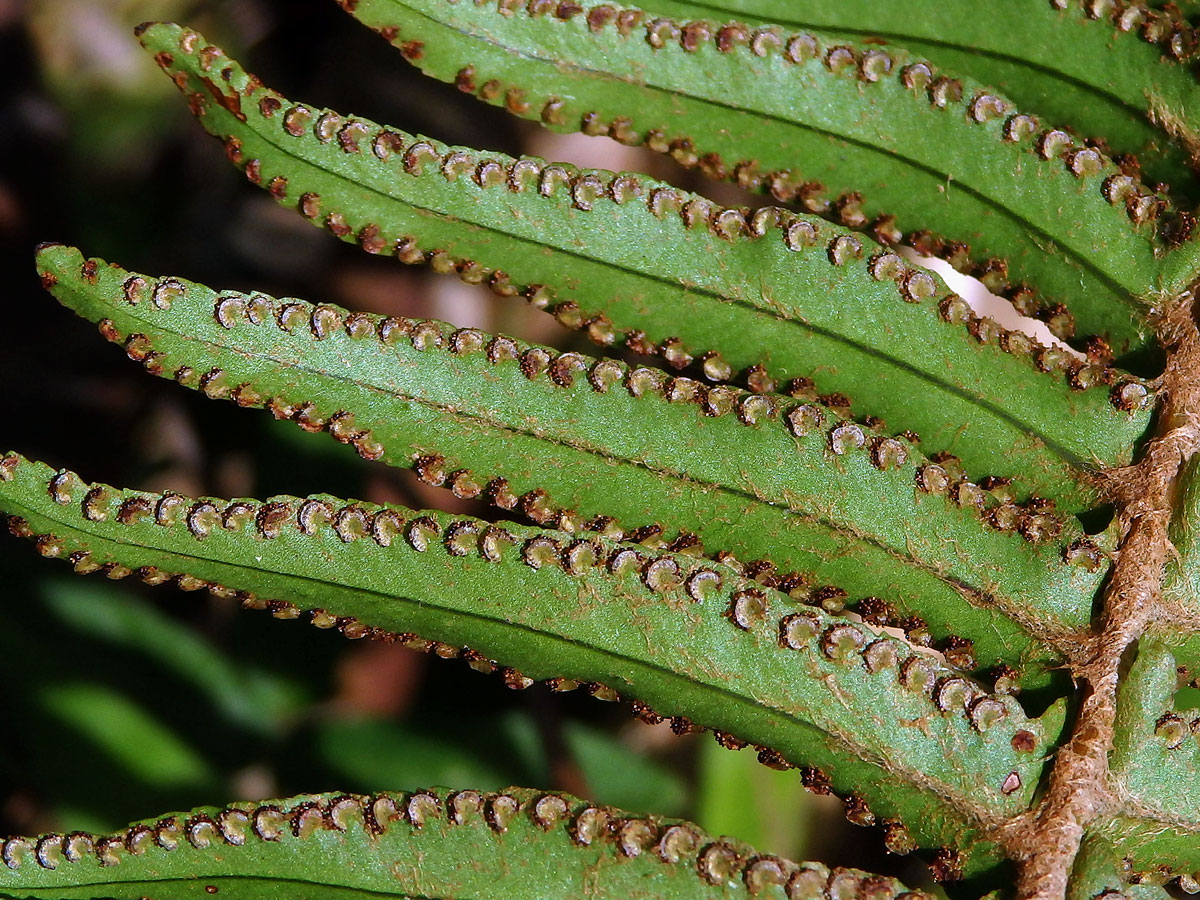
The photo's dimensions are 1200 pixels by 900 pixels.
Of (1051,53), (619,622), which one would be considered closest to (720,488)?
(619,622)

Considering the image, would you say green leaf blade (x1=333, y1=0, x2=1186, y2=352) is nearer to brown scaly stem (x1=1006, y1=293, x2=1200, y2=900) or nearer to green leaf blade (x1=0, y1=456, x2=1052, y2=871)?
brown scaly stem (x1=1006, y1=293, x2=1200, y2=900)

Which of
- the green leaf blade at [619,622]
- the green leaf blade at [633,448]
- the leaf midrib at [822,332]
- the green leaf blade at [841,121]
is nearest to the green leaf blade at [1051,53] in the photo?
the green leaf blade at [841,121]

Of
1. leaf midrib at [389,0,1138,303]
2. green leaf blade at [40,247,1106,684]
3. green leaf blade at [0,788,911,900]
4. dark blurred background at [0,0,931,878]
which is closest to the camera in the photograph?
green leaf blade at [0,788,911,900]

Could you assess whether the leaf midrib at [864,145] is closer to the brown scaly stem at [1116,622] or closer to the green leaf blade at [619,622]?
the brown scaly stem at [1116,622]

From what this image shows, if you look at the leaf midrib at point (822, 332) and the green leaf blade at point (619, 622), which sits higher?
the leaf midrib at point (822, 332)

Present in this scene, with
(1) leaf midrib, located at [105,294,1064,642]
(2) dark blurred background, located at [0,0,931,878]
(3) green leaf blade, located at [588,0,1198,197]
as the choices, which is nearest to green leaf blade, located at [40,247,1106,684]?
(1) leaf midrib, located at [105,294,1064,642]
